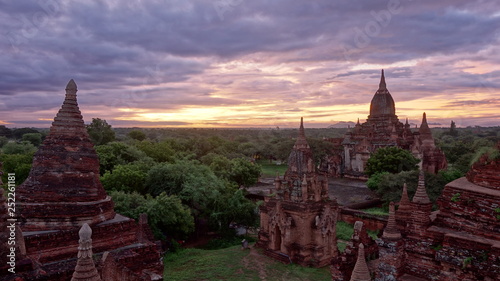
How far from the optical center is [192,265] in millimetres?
22281

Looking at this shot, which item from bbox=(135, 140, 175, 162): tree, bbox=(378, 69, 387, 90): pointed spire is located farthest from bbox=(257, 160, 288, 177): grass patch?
bbox=(378, 69, 387, 90): pointed spire

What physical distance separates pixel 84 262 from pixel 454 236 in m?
8.89

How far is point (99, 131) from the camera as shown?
174 ft

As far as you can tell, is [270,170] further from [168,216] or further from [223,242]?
[168,216]

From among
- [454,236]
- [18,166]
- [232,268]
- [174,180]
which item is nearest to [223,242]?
[174,180]

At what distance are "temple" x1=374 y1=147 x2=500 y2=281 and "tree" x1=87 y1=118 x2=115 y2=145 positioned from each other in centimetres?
4849

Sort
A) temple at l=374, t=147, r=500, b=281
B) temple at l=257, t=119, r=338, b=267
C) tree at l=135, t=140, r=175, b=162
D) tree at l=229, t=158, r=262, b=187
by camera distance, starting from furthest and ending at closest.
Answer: tree at l=135, t=140, r=175, b=162, tree at l=229, t=158, r=262, b=187, temple at l=257, t=119, r=338, b=267, temple at l=374, t=147, r=500, b=281

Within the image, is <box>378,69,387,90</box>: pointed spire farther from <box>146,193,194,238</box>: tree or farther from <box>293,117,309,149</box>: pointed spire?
<box>146,193,194,238</box>: tree

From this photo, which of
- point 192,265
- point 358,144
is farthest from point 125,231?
point 358,144

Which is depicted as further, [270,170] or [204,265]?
[270,170]

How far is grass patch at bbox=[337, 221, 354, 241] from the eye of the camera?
27.8 m

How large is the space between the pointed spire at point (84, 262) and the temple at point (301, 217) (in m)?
16.3

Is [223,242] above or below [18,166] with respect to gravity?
below

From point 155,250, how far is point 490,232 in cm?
1034
